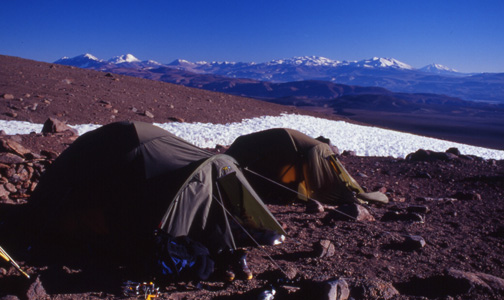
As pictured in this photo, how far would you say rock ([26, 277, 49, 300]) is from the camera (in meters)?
4.04

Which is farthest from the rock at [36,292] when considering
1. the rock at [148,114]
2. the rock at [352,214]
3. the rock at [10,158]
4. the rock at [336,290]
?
the rock at [148,114]

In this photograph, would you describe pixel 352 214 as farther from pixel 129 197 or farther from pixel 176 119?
pixel 176 119

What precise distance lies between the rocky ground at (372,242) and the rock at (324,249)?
0.02m

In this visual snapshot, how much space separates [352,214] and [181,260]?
3901 millimetres

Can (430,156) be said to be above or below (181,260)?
above

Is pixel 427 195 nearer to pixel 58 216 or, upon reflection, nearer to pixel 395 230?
pixel 395 230

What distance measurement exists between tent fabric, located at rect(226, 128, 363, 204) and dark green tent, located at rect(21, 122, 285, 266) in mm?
2918

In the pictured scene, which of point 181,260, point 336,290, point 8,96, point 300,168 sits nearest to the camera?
point 336,290

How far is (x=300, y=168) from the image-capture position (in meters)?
8.66

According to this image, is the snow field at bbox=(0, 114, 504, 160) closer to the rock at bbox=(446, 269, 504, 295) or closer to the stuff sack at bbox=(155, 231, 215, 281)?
the stuff sack at bbox=(155, 231, 215, 281)

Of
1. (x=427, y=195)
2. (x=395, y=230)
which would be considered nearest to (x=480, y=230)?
(x=395, y=230)

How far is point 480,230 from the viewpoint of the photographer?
7.24 metres

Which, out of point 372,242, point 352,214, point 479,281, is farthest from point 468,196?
point 479,281

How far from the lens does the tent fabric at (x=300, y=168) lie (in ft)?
28.3
